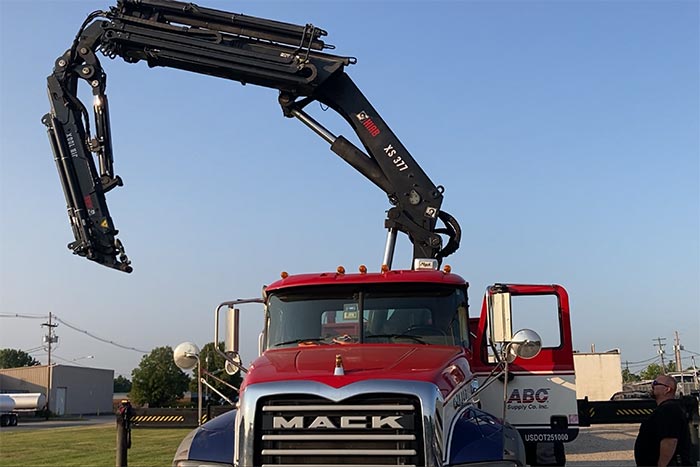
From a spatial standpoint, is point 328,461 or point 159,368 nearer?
point 328,461

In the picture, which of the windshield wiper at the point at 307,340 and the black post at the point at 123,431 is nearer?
the windshield wiper at the point at 307,340

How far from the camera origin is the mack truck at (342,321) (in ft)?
17.9

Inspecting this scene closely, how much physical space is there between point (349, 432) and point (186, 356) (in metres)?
2.44

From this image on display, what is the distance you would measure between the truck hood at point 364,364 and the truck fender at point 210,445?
0.51 m

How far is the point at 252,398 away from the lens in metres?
5.60

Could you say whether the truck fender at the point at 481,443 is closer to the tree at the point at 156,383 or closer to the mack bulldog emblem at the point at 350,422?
the mack bulldog emblem at the point at 350,422

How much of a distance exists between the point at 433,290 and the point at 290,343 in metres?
1.53

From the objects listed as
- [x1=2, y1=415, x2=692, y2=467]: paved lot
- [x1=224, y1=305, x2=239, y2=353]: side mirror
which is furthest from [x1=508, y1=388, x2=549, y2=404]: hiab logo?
[x1=2, y1=415, x2=692, y2=467]: paved lot

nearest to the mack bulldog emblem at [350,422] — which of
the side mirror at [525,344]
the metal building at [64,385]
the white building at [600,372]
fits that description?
the side mirror at [525,344]

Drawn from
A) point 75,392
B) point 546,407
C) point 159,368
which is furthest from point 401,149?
point 75,392

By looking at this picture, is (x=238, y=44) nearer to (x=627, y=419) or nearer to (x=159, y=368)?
(x=627, y=419)

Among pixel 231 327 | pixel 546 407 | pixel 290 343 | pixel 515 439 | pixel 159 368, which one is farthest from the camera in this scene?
pixel 159 368

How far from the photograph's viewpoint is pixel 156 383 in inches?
2077

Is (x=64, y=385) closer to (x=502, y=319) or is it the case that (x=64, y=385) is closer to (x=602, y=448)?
(x=602, y=448)
